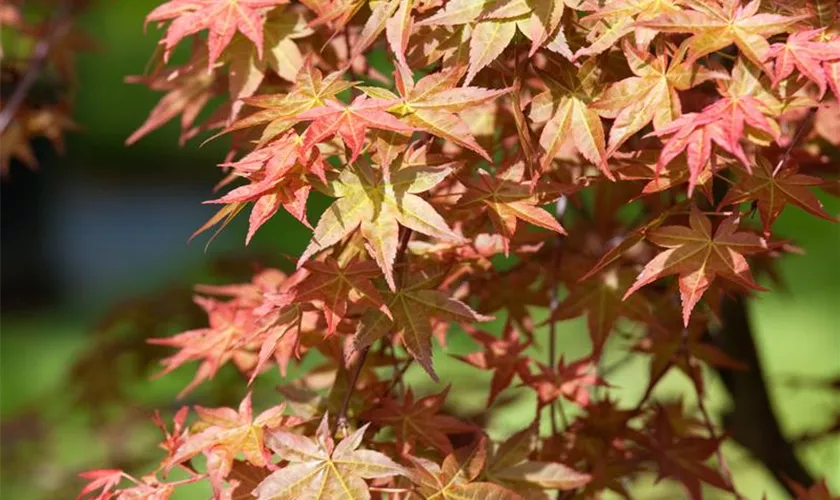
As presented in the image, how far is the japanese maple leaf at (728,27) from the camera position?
771 mm

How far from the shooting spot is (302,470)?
0.81 meters

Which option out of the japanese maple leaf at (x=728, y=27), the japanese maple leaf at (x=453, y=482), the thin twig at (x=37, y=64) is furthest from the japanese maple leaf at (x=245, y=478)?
the thin twig at (x=37, y=64)

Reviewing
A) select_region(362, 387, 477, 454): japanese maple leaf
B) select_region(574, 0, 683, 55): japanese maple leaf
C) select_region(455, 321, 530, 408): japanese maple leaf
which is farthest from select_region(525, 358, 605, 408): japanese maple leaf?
select_region(574, 0, 683, 55): japanese maple leaf

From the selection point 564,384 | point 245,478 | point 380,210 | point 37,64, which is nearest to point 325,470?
point 245,478

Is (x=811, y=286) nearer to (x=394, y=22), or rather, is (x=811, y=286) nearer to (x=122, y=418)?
(x=122, y=418)

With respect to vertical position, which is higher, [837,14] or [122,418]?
[837,14]

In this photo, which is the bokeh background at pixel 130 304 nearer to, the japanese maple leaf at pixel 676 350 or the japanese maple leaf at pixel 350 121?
the japanese maple leaf at pixel 676 350

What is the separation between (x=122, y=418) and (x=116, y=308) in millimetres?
349

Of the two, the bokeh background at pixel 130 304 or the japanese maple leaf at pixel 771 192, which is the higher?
the japanese maple leaf at pixel 771 192

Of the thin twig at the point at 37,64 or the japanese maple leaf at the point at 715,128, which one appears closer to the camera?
the japanese maple leaf at the point at 715,128

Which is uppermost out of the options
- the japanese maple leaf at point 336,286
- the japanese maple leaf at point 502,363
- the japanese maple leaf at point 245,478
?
the japanese maple leaf at point 336,286

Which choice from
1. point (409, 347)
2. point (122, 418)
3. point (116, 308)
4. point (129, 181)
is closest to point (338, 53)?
point (409, 347)

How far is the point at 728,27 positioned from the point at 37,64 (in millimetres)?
1093

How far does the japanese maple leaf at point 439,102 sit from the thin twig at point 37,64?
0.86 m
